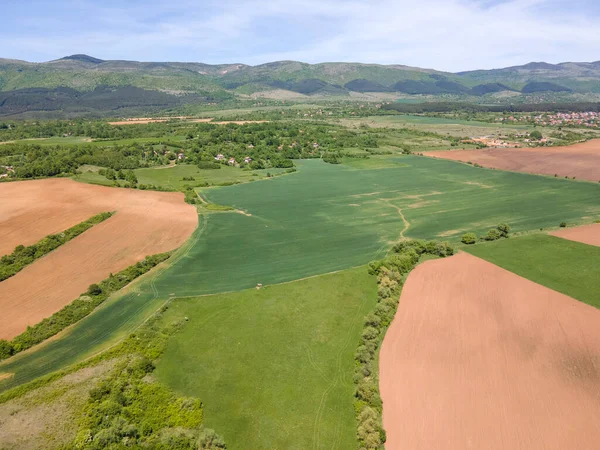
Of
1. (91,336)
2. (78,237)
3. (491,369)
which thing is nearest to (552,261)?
(491,369)

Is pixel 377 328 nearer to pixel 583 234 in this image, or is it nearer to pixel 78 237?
pixel 583 234

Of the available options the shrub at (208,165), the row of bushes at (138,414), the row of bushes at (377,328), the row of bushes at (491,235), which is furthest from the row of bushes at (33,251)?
the row of bushes at (491,235)

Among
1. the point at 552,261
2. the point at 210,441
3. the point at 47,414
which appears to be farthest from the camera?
the point at 552,261

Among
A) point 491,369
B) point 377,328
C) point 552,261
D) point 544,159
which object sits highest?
point 544,159

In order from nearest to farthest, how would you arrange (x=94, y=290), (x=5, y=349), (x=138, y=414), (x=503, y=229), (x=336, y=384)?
1. (x=138, y=414)
2. (x=336, y=384)
3. (x=5, y=349)
4. (x=94, y=290)
5. (x=503, y=229)

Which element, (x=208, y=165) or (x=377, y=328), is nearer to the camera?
(x=377, y=328)

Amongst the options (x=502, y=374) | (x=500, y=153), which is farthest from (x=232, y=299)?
(x=500, y=153)

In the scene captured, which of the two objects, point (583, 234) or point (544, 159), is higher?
point (544, 159)
